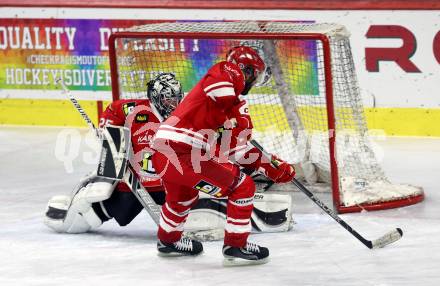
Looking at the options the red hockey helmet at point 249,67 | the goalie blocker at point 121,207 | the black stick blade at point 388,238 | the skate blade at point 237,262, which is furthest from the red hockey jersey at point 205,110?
the black stick blade at point 388,238

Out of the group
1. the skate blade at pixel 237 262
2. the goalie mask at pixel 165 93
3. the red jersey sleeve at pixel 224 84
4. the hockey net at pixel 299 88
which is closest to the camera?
the red jersey sleeve at pixel 224 84

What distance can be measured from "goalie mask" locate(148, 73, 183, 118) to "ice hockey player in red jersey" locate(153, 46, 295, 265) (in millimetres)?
400

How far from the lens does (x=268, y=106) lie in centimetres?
723

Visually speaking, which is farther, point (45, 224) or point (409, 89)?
point (409, 89)

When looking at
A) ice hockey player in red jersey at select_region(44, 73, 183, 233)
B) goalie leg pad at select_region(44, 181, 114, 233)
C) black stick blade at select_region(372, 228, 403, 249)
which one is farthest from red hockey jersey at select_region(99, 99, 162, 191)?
black stick blade at select_region(372, 228, 403, 249)

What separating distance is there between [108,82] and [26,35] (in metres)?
0.78

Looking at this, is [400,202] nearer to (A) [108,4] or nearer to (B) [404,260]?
(B) [404,260]

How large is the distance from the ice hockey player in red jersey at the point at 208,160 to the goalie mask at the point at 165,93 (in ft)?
1.31

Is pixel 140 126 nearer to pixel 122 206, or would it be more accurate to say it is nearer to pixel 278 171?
pixel 122 206

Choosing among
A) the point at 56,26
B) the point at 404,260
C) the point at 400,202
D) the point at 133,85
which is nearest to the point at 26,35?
the point at 56,26

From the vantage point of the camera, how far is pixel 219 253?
17.6 ft

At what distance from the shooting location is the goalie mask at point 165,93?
545 cm

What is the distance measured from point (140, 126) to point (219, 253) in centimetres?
81

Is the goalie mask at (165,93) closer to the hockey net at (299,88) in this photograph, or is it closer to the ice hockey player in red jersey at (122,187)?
the ice hockey player in red jersey at (122,187)
